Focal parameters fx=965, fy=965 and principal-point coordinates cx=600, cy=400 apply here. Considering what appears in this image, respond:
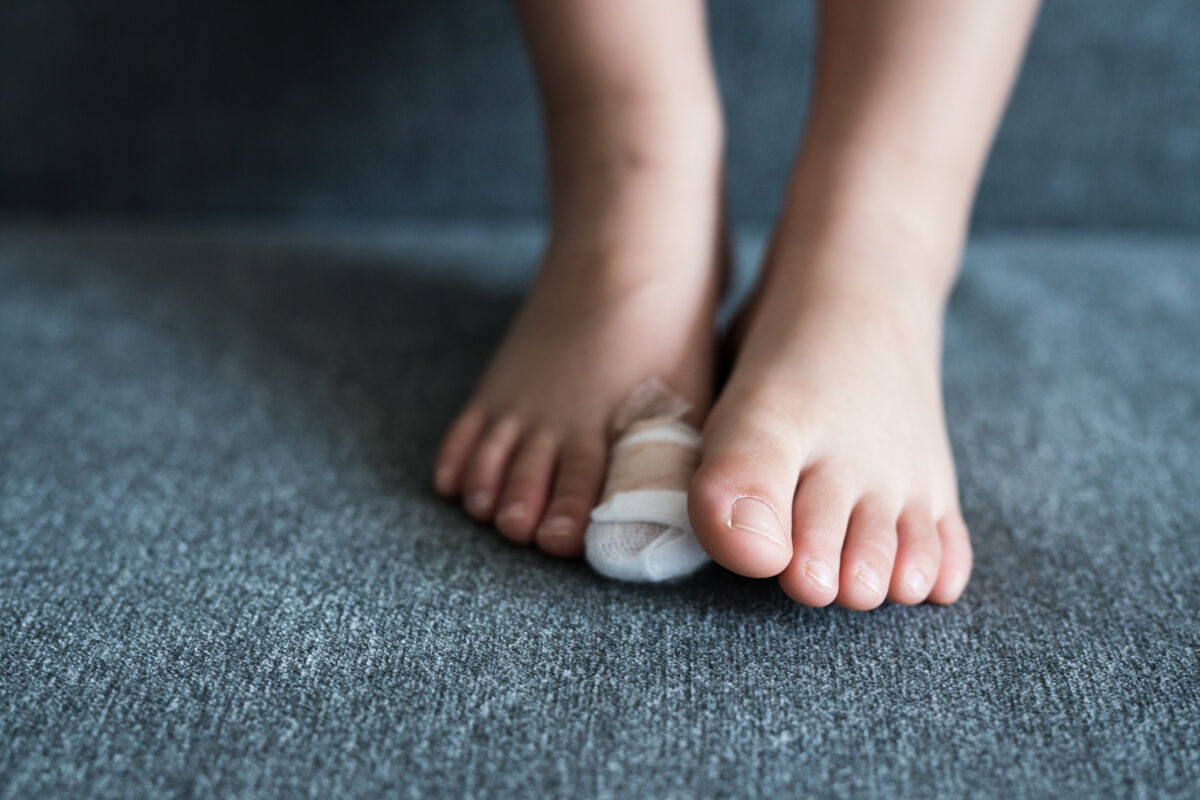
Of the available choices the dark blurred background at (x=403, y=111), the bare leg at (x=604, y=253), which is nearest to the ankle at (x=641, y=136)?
the bare leg at (x=604, y=253)

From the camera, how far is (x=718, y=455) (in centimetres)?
49

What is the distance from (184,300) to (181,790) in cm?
57

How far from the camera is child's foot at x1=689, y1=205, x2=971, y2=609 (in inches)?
18.2

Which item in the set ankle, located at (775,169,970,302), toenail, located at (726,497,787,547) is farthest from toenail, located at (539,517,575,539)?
ankle, located at (775,169,970,302)

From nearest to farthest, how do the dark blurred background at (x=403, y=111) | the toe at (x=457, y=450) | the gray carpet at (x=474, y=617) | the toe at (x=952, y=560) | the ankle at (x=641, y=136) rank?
the gray carpet at (x=474, y=617)
the toe at (x=952, y=560)
the toe at (x=457, y=450)
the ankle at (x=641, y=136)
the dark blurred background at (x=403, y=111)

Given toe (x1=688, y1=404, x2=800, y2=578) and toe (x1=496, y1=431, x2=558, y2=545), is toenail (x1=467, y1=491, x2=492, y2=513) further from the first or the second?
A: toe (x1=688, y1=404, x2=800, y2=578)

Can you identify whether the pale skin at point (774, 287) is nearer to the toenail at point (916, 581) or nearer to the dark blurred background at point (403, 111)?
the toenail at point (916, 581)

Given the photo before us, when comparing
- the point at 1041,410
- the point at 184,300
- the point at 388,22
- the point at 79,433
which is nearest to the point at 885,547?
the point at 1041,410

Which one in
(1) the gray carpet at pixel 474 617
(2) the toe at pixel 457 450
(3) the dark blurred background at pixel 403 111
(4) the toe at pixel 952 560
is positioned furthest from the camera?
(3) the dark blurred background at pixel 403 111

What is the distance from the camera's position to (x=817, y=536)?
477mm

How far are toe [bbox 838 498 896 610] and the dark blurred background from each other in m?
0.58

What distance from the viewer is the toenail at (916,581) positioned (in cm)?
47

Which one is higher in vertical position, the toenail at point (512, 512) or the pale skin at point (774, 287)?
the pale skin at point (774, 287)

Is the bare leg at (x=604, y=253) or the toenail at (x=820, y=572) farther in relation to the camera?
the bare leg at (x=604, y=253)
